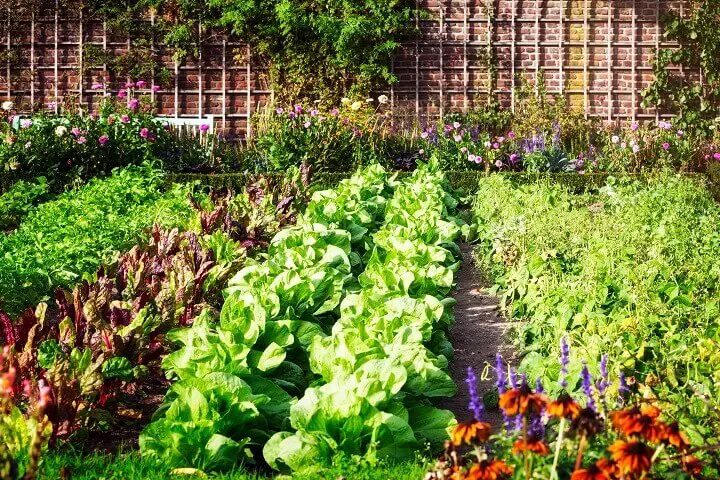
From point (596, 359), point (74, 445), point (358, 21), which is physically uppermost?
point (358, 21)

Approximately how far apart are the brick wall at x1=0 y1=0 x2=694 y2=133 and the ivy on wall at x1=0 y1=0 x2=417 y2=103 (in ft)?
0.50

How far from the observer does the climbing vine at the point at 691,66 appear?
535 inches

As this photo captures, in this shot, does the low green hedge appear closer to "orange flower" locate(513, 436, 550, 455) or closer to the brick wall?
the brick wall

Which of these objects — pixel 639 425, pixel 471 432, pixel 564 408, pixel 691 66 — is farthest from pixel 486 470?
pixel 691 66

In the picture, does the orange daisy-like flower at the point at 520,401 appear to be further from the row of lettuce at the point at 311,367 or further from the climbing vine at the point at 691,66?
the climbing vine at the point at 691,66

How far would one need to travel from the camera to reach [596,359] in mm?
3406

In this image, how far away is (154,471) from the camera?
2.78 m

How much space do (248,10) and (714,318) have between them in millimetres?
10321

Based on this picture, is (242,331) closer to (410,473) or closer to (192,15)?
(410,473)

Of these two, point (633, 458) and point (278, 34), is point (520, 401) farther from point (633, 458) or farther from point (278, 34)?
point (278, 34)

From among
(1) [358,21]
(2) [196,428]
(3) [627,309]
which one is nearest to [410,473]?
(2) [196,428]

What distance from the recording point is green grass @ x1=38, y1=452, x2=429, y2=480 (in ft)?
8.56

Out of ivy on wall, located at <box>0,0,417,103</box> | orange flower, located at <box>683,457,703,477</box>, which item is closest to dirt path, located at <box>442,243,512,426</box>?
orange flower, located at <box>683,457,703,477</box>

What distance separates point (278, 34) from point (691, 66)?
5.88m
